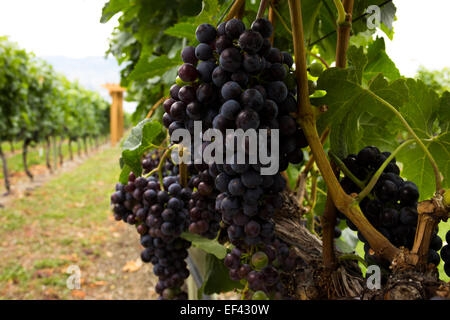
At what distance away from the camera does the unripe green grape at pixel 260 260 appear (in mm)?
742

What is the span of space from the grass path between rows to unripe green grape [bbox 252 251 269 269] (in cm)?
385

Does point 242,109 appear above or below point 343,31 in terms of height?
below

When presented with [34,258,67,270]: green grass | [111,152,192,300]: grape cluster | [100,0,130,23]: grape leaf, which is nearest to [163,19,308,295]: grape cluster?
[111,152,192,300]: grape cluster

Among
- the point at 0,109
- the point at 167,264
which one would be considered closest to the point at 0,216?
the point at 0,109

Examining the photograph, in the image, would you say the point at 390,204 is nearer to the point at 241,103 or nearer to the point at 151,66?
the point at 241,103

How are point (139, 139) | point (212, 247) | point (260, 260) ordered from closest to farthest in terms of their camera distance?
point (260, 260) → point (139, 139) → point (212, 247)

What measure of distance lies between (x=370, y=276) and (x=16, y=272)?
507 centimetres

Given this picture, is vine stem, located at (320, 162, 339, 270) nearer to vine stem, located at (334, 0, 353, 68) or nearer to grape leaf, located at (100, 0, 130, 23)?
vine stem, located at (334, 0, 353, 68)

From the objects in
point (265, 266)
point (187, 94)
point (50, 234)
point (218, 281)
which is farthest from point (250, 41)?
point (50, 234)

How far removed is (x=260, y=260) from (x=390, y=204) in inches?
11.3

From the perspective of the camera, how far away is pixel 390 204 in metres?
0.61

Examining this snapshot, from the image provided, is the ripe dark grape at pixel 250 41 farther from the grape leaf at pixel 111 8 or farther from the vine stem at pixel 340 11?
the grape leaf at pixel 111 8

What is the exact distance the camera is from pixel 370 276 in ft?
1.93
